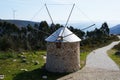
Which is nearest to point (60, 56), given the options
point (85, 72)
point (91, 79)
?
point (85, 72)

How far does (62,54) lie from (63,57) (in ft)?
0.72

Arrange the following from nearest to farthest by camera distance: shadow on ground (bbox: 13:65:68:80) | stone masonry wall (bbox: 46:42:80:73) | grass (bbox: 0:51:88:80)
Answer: shadow on ground (bbox: 13:65:68:80) → grass (bbox: 0:51:88:80) → stone masonry wall (bbox: 46:42:80:73)

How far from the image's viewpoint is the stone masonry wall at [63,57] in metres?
17.9

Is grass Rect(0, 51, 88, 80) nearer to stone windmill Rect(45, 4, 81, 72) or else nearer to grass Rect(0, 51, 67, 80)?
grass Rect(0, 51, 67, 80)

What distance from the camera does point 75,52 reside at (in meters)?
18.3

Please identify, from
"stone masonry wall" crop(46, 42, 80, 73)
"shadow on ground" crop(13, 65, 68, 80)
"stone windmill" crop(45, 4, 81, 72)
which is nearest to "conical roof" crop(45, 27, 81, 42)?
"stone windmill" crop(45, 4, 81, 72)

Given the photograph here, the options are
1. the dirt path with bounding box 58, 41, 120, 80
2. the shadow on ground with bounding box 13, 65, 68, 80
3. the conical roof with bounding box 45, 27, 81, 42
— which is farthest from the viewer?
the conical roof with bounding box 45, 27, 81, 42

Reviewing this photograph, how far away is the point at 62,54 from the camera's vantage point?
58.7 feet

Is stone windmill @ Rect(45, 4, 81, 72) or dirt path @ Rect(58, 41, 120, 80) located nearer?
dirt path @ Rect(58, 41, 120, 80)

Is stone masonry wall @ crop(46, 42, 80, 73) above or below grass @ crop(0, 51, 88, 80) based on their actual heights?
above

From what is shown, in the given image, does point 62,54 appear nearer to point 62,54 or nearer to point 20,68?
point 62,54

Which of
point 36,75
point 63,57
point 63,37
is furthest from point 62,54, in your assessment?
point 36,75

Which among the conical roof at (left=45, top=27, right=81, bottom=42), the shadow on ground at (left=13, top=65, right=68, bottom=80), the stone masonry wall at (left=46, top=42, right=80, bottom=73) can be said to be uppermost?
the conical roof at (left=45, top=27, right=81, bottom=42)

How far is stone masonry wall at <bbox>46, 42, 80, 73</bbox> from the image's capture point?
17938 mm
